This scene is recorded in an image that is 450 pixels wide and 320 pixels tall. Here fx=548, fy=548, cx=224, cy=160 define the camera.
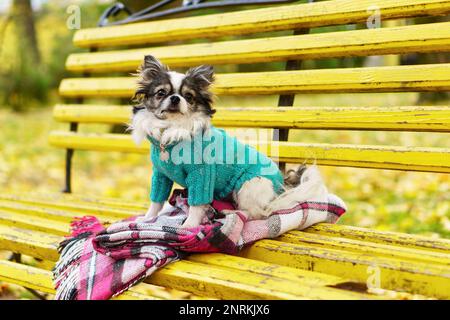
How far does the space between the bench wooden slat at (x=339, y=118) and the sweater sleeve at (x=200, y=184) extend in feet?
1.98

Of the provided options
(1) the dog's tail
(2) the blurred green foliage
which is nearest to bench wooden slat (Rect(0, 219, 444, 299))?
(1) the dog's tail

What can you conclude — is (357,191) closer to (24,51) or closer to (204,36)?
(204,36)

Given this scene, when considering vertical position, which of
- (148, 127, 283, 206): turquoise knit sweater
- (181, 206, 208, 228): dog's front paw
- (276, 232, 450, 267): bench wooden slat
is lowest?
(276, 232, 450, 267): bench wooden slat

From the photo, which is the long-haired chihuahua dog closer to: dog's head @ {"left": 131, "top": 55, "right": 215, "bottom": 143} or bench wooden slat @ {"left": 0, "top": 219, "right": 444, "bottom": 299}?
dog's head @ {"left": 131, "top": 55, "right": 215, "bottom": 143}

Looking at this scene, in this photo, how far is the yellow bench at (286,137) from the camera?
1594mm

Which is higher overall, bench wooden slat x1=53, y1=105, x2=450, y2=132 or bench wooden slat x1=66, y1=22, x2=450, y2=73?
bench wooden slat x1=66, y1=22, x2=450, y2=73

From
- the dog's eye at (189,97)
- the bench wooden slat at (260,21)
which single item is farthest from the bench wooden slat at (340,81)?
the dog's eye at (189,97)

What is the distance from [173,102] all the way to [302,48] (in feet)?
2.55

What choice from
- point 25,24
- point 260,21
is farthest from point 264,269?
point 25,24

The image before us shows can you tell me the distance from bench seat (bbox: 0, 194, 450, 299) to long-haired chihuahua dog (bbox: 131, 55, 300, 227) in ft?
0.80

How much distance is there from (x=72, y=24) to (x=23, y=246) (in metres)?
1.37

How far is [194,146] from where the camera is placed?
2.08 metres

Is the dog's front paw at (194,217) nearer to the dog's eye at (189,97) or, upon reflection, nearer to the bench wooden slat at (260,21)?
the dog's eye at (189,97)

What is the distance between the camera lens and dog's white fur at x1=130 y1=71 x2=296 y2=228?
208 centimetres
